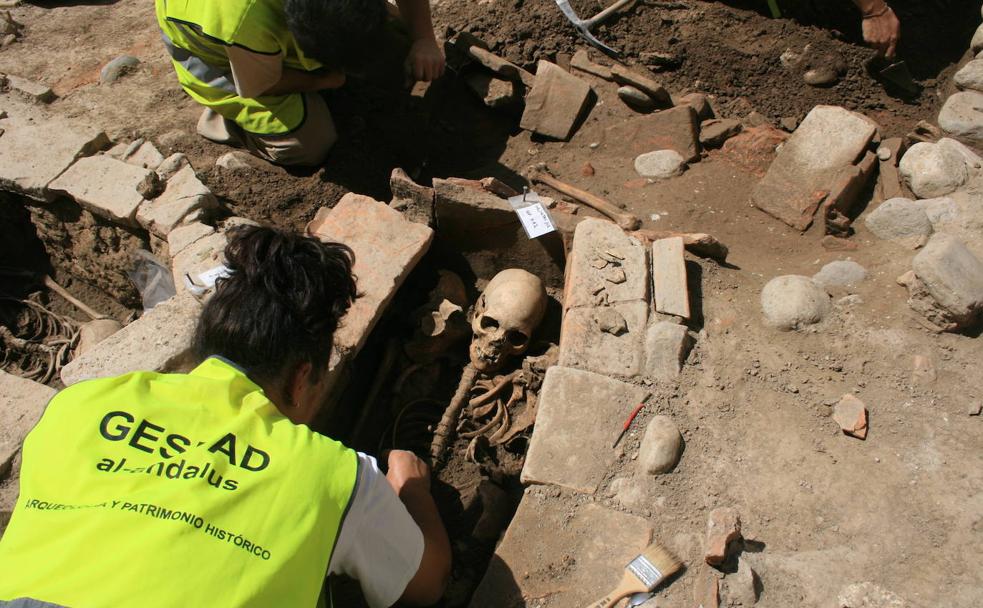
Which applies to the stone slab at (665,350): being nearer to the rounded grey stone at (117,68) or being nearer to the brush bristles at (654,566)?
the brush bristles at (654,566)

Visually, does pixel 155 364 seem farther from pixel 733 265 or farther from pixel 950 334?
pixel 950 334

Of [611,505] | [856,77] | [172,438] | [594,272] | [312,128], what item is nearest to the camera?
[172,438]

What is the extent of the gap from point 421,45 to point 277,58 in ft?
3.25

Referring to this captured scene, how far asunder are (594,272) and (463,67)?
2.17 m

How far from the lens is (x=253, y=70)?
3.65 metres

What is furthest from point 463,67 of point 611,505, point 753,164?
point 611,505

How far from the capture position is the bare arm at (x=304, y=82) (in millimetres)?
3979

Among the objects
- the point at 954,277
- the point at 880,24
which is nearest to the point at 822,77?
the point at 880,24

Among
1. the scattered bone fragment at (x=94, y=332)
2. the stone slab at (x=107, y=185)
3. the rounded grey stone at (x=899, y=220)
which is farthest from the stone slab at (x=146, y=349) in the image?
the rounded grey stone at (x=899, y=220)

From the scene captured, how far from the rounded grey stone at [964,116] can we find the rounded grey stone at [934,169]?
0.81 feet

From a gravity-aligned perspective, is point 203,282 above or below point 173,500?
below

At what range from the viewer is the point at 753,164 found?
4379 mm

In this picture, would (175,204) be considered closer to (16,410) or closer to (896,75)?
(16,410)

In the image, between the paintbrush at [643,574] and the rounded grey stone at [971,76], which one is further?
the rounded grey stone at [971,76]
